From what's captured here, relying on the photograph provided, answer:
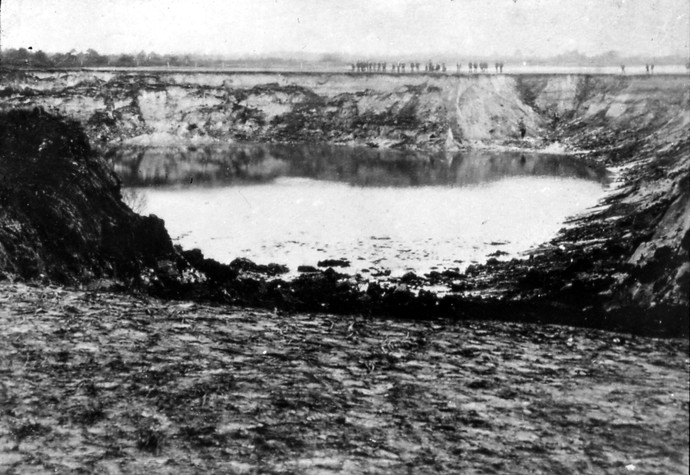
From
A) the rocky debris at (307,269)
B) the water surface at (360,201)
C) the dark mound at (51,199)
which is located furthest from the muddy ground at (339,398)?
the dark mound at (51,199)

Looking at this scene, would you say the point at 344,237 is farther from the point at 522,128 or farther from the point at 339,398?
the point at 522,128

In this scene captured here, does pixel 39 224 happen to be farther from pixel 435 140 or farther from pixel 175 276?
pixel 435 140

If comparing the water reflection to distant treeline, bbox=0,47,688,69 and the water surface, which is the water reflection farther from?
distant treeline, bbox=0,47,688,69

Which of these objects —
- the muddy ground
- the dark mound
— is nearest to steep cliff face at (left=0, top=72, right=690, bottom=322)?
the dark mound

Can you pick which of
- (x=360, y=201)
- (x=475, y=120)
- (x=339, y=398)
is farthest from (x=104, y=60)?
(x=339, y=398)

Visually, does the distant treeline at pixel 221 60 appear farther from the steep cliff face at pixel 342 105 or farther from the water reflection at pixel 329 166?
the water reflection at pixel 329 166

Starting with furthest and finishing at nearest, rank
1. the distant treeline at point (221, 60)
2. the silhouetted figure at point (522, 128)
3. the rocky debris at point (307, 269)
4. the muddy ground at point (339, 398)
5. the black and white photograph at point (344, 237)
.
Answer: the silhouetted figure at point (522, 128) < the rocky debris at point (307, 269) < the distant treeline at point (221, 60) < the black and white photograph at point (344, 237) < the muddy ground at point (339, 398)
